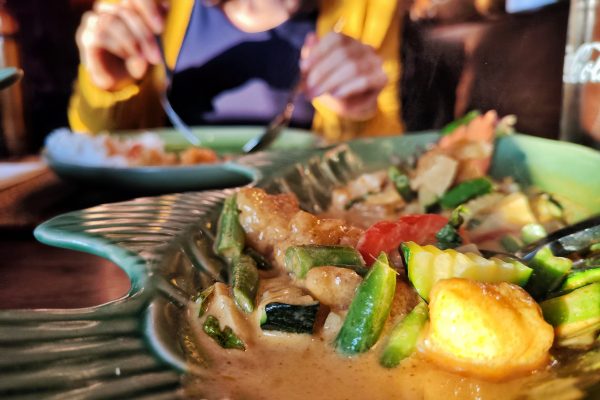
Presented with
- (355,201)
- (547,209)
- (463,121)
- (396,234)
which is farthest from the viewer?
(463,121)

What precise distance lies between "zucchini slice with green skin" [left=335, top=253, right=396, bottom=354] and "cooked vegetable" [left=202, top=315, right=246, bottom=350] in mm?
136

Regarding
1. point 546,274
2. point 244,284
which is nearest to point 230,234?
point 244,284

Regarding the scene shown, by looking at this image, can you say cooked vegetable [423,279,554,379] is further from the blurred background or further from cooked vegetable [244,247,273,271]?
the blurred background

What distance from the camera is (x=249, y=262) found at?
899 millimetres

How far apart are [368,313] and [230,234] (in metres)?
0.38

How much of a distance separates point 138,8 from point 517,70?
89.5 inches

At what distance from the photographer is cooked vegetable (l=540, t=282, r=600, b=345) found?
2.30 feet

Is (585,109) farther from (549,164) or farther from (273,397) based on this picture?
(273,397)

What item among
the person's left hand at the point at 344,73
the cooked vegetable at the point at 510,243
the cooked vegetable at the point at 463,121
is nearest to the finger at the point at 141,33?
the person's left hand at the point at 344,73

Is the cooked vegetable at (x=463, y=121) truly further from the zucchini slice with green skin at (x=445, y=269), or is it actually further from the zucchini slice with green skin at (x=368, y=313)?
the zucchini slice with green skin at (x=368, y=313)

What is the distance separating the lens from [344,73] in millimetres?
3051

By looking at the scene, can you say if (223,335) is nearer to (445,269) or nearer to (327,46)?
(445,269)

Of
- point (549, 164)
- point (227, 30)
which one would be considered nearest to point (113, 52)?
point (227, 30)

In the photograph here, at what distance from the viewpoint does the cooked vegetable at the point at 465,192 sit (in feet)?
4.71
